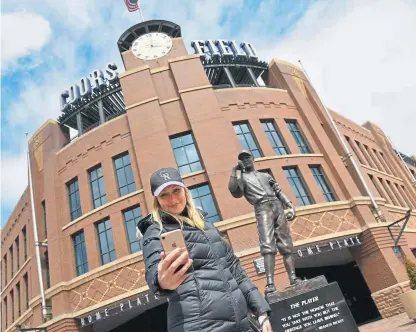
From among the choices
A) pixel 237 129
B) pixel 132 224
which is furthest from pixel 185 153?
pixel 132 224

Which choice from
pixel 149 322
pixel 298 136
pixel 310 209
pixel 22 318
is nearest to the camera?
pixel 310 209

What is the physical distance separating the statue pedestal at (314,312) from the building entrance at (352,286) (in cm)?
1415

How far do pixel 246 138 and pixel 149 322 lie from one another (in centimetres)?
1120

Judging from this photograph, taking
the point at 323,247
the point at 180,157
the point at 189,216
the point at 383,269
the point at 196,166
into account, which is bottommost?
the point at 189,216

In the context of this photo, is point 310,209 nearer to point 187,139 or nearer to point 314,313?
point 187,139

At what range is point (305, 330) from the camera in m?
5.54

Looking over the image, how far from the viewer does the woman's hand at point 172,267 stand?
187 cm

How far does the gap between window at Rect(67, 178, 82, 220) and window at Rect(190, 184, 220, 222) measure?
7.00 meters

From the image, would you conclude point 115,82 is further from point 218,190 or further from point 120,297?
point 120,297

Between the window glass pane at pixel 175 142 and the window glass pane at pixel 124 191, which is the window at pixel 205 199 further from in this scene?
the window glass pane at pixel 124 191

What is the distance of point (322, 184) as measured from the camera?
1864cm

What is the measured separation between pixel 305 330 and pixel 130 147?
14.6 metres

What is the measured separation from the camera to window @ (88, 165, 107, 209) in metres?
18.6

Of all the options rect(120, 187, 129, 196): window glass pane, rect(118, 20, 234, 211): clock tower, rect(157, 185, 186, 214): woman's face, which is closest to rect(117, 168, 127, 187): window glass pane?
rect(120, 187, 129, 196): window glass pane
